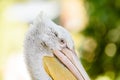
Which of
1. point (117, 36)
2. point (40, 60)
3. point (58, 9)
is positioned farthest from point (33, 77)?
point (58, 9)

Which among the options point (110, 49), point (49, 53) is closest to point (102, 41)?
point (110, 49)

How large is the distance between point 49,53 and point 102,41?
276 cm

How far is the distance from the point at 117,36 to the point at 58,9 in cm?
486

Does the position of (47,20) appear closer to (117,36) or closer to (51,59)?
(51,59)

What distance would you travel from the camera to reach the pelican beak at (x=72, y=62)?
5.73 m

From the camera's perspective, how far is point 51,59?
5863 mm

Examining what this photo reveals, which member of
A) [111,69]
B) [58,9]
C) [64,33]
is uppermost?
[58,9]

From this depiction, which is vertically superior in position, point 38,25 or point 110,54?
point 38,25

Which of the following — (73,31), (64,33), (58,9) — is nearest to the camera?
(64,33)

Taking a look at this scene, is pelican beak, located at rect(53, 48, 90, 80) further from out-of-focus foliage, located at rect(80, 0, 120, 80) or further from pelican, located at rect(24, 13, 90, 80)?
out-of-focus foliage, located at rect(80, 0, 120, 80)

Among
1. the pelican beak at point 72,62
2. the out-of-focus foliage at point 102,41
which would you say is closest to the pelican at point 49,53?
the pelican beak at point 72,62

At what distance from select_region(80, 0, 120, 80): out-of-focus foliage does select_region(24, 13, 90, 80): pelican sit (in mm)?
2604

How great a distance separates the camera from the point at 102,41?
8.54 meters

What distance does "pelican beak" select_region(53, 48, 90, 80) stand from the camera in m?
5.73
